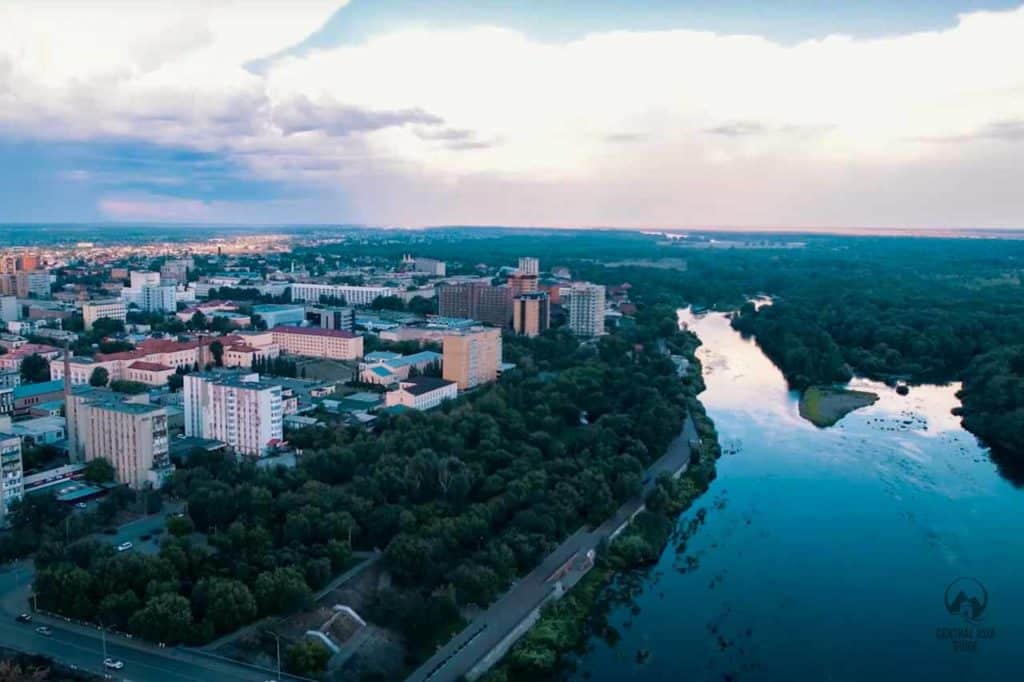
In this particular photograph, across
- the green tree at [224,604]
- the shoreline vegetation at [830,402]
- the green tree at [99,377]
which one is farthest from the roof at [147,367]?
the shoreline vegetation at [830,402]

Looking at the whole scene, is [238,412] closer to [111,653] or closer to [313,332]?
[111,653]

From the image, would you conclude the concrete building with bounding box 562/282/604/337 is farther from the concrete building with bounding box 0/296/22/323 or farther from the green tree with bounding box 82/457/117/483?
the concrete building with bounding box 0/296/22/323

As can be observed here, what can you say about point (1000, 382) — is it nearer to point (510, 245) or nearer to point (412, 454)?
point (412, 454)

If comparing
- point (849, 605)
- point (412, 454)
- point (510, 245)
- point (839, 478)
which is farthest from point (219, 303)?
point (510, 245)

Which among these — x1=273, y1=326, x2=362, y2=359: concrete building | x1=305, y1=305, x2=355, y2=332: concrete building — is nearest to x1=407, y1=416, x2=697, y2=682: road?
x1=273, y1=326, x2=362, y2=359: concrete building

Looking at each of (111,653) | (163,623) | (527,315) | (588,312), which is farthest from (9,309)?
(163,623)

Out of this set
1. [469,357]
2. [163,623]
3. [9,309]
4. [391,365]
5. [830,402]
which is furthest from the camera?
[9,309]

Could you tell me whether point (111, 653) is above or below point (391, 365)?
below
